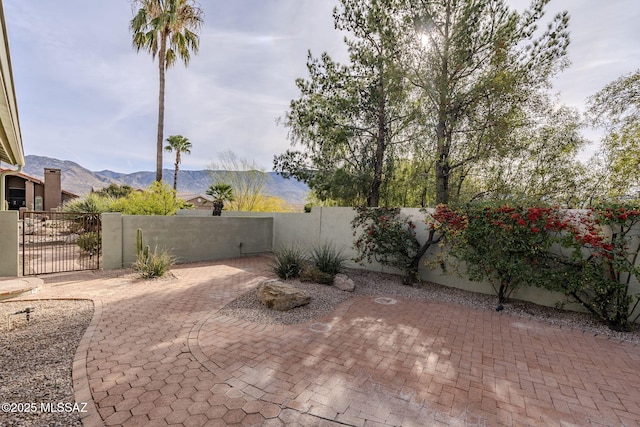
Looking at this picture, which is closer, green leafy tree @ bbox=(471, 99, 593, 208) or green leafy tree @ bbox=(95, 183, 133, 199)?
green leafy tree @ bbox=(471, 99, 593, 208)

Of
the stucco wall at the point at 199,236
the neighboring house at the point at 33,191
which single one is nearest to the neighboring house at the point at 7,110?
the stucco wall at the point at 199,236

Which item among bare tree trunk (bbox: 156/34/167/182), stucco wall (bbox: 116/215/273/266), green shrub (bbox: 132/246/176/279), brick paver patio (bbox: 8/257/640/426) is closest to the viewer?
brick paver patio (bbox: 8/257/640/426)

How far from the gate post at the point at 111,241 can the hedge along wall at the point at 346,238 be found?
5.65 m

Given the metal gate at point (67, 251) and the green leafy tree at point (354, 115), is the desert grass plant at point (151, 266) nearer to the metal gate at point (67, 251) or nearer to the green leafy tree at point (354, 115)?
the metal gate at point (67, 251)

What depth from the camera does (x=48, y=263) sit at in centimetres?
879

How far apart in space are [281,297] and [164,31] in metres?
15.7

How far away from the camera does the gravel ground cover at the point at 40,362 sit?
2369mm

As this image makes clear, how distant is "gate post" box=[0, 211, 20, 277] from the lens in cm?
612

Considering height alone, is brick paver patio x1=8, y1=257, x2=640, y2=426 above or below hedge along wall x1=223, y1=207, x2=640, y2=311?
below

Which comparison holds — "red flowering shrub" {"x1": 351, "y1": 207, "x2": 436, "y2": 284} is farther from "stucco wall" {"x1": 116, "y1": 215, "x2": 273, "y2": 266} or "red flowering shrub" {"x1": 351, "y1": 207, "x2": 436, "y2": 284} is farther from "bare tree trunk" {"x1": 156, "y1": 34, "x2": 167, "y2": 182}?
"bare tree trunk" {"x1": 156, "y1": 34, "x2": 167, "y2": 182}

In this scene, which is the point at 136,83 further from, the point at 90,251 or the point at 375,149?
the point at 375,149

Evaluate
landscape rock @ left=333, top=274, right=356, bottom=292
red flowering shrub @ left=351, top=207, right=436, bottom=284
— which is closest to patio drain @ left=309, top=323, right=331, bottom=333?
landscape rock @ left=333, top=274, right=356, bottom=292

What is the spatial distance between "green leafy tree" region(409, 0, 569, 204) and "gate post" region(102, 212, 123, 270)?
955 centimetres

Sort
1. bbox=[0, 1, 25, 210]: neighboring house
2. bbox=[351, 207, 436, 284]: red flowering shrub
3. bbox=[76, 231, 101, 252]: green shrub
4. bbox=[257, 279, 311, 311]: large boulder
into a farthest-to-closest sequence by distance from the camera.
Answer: bbox=[76, 231, 101, 252]: green shrub, bbox=[351, 207, 436, 284]: red flowering shrub, bbox=[257, 279, 311, 311]: large boulder, bbox=[0, 1, 25, 210]: neighboring house
